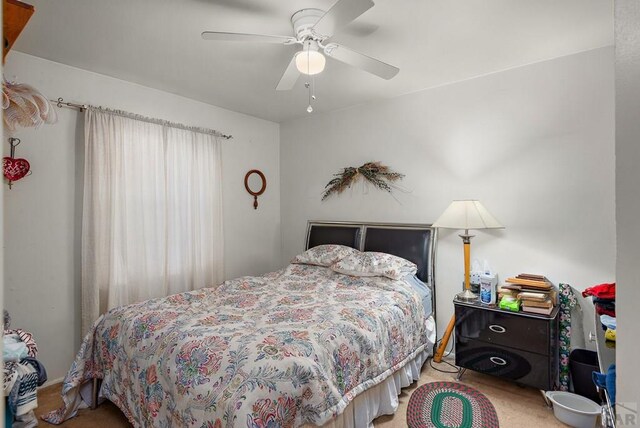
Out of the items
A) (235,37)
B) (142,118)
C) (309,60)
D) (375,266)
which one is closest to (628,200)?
(309,60)

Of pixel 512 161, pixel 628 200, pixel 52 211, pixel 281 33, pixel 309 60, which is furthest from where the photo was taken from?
pixel 512 161

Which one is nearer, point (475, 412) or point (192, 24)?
point (192, 24)

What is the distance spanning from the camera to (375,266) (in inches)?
118

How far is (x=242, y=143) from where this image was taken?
4062mm

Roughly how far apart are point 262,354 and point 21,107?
142cm

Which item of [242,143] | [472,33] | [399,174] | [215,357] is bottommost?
[215,357]

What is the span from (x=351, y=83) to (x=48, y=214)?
2.74 m

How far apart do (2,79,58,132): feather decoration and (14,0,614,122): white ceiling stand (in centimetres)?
94

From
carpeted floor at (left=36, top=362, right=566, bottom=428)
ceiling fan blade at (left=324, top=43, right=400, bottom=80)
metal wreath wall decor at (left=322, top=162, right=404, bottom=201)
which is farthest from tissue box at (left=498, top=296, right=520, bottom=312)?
ceiling fan blade at (left=324, top=43, right=400, bottom=80)

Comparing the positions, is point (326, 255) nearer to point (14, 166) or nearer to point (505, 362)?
point (505, 362)

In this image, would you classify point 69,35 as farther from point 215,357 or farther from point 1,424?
point 1,424

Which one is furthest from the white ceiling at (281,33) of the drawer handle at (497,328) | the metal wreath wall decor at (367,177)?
the drawer handle at (497,328)

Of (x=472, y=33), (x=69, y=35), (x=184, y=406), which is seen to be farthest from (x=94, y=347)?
(x=472, y=33)

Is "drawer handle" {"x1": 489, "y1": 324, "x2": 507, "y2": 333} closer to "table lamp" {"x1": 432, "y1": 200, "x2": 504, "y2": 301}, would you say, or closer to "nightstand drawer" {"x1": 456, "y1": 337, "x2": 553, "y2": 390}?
"nightstand drawer" {"x1": 456, "y1": 337, "x2": 553, "y2": 390}
